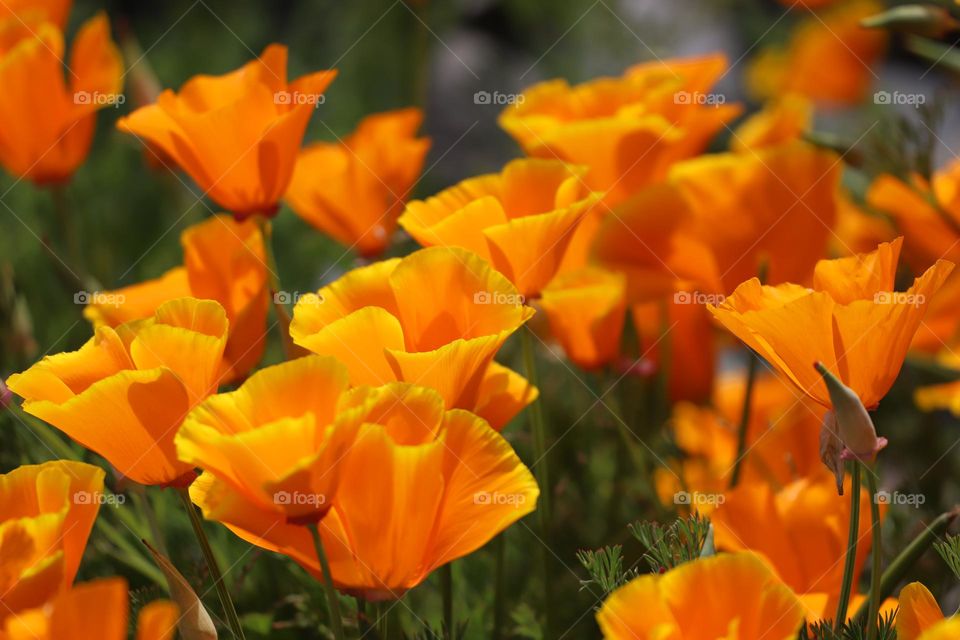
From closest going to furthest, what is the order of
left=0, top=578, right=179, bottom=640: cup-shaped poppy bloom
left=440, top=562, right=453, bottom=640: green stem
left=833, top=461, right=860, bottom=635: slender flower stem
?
left=0, top=578, right=179, bottom=640: cup-shaped poppy bloom < left=833, top=461, right=860, bottom=635: slender flower stem < left=440, top=562, right=453, bottom=640: green stem

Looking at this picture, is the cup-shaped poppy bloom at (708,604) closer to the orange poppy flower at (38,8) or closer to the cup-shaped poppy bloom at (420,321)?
the cup-shaped poppy bloom at (420,321)

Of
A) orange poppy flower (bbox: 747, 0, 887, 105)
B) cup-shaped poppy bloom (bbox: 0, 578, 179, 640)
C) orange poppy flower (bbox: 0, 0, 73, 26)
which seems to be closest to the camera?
cup-shaped poppy bloom (bbox: 0, 578, 179, 640)

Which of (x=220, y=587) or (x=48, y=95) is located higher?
(x=48, y=95)

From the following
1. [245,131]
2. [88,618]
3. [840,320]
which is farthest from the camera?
[245,131]

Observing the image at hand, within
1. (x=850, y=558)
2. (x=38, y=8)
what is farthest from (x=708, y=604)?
(x=38, y=8)

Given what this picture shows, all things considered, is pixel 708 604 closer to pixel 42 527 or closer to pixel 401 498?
pixel 401 498

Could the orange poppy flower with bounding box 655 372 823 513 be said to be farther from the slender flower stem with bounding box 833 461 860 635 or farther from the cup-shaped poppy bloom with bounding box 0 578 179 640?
the cup-shaped poppy bloom with bounding box 0 578 179 640

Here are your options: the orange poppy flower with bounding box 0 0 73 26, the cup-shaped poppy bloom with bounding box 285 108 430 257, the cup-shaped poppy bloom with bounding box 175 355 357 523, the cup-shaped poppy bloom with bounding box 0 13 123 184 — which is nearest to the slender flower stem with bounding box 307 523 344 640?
the cup-shaped poppy bloom with bounding box 175 355 357 523
